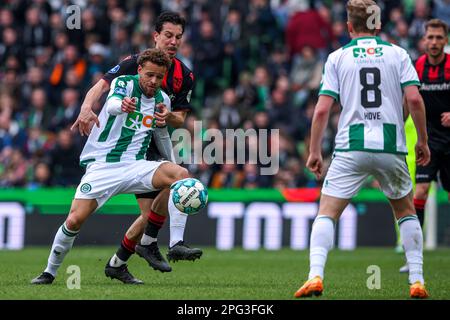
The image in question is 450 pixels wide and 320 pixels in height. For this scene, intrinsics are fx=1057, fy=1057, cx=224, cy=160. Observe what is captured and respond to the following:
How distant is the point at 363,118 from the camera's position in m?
7.91

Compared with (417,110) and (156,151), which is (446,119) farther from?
(417,110)

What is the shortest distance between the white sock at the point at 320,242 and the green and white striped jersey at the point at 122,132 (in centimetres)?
215

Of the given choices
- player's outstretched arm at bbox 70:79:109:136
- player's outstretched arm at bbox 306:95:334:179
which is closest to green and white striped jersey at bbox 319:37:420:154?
player's outstretched arm at bbox 306:95:334:179

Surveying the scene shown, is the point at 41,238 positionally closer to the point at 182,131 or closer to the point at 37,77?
the point at 182,131

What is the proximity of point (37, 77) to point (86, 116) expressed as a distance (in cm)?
1124

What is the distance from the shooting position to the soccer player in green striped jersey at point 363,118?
786 cm

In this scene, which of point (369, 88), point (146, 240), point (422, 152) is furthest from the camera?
point (146, 240)

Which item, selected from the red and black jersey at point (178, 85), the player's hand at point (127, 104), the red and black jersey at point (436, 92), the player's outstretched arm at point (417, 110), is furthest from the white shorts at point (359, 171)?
the red and black jersey at point (436, 92)

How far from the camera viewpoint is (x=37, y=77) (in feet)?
65.4

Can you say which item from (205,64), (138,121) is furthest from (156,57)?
(205,64)

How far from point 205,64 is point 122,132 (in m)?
10.5

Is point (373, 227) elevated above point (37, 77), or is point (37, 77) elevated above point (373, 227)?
point (37, 77)

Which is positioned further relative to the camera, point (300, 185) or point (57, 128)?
point (57, 128)

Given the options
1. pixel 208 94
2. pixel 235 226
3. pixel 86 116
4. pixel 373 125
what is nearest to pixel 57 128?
pixel 208 94
